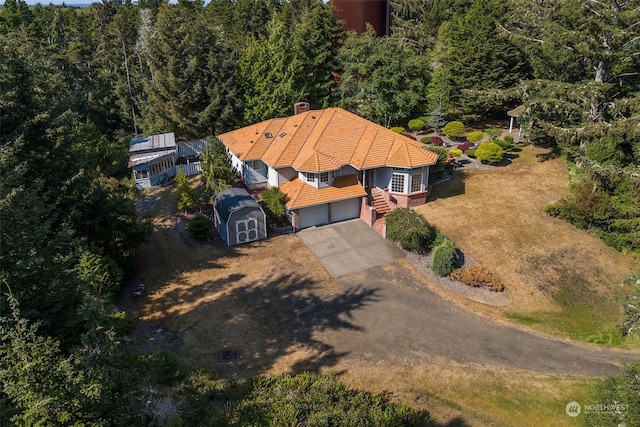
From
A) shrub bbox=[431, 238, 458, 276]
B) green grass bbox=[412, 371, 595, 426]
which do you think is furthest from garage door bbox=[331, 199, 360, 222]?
green grass bbox=[412, 371, 595, 426]

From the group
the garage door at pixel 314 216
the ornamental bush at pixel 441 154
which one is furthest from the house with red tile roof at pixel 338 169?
the ornamental bush at pixel 441 154

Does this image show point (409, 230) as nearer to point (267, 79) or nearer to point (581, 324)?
point (581, 324)

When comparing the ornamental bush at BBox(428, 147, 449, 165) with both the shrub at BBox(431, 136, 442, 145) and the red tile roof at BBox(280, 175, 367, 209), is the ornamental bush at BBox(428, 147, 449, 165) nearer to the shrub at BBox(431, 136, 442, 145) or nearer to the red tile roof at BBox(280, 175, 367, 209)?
the shrub at BBox(431, 136, 442, 145)

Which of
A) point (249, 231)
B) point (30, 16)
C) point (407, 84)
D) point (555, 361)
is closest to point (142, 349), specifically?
point (249, 231)

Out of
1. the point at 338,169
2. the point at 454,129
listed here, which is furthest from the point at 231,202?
the point at 454,129

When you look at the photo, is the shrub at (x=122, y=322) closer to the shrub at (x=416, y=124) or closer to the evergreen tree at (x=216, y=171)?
the evergreen tree at (x=216, y=171)

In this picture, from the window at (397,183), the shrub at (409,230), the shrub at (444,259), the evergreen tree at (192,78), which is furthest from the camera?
the evergreen tree at (192,78)
